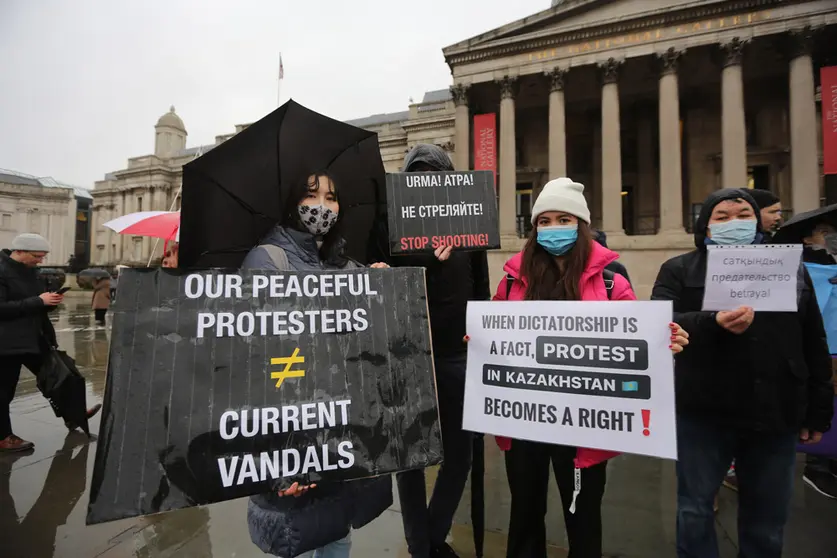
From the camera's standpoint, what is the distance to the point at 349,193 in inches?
105

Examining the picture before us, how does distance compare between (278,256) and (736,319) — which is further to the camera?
(736,319)

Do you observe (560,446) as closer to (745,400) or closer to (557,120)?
(745,400)

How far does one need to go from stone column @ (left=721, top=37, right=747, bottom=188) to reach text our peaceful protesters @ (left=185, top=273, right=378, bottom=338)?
22.3 metres

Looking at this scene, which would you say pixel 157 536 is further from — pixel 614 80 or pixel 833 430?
pixel 614 80

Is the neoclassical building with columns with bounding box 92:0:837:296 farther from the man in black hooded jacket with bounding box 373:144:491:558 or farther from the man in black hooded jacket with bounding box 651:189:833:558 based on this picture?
the man in black hooded jacket with bounding box 373:144:491:558

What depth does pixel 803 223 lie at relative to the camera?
4102mm

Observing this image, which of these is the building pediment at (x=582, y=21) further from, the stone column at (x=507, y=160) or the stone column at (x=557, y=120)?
the stone column at (x=507, y=160)

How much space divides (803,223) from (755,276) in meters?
2.92

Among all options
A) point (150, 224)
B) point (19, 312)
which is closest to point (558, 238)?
point (150, 224)

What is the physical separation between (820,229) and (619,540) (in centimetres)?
348

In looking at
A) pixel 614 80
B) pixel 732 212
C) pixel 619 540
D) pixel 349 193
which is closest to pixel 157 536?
pixel 349 193

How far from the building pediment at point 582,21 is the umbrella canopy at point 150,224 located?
72.1 ft

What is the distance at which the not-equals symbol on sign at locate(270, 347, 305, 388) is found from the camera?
181cm

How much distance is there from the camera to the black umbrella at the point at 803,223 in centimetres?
387
